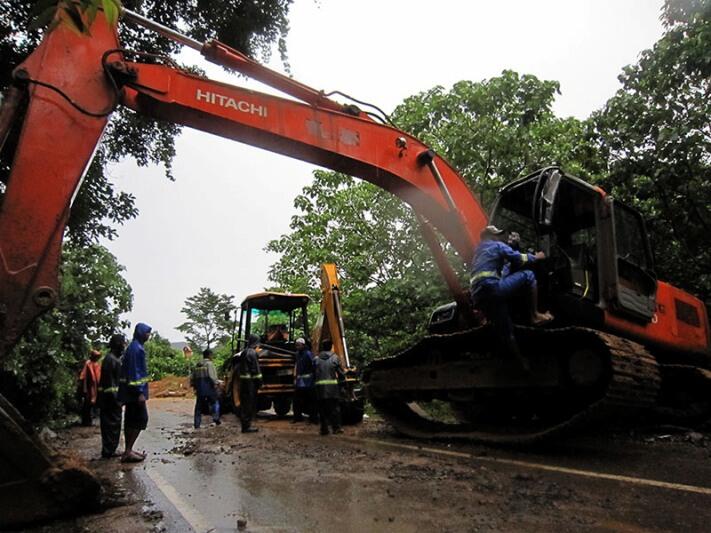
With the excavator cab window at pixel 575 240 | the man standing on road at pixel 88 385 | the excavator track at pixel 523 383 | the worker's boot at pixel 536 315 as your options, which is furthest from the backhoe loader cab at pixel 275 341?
the excavator cab window at pixel 575 240

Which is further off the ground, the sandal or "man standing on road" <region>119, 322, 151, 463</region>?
"man standing on road" <region>119, 322, 151, 463</region>

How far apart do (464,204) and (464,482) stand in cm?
378

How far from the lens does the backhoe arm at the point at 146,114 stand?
3869 mm

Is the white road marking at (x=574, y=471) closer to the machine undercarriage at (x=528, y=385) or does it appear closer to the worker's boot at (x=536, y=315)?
the machine undercarriage at (x=528, y=385)

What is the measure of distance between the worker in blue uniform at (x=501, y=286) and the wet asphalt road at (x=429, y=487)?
1486 millimetres

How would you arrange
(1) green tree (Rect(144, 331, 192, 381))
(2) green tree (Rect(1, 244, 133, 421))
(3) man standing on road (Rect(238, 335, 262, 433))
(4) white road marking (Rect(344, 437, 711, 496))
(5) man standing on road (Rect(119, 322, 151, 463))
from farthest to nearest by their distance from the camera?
1. (1) green tree (Rect(144, 331, 192, 381))
2. (3) man standing on road (Rect(238, 335, 262, 433))
3. (2) green tree (Rect(1, 244, 133, 421))
4. (5) man standing on road (Rect(119, 322, 151, 463))
5. (4) white road marking (Rect(344, 437, 711, 496))

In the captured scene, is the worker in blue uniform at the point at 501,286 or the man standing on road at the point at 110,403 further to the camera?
the man standing on road at the point at 110,403

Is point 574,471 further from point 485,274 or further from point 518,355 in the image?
point 485,274

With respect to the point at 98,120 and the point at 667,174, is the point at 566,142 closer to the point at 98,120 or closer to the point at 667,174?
the point at 667,174

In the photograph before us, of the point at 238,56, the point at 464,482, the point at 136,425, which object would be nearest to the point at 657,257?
the point at 464,482

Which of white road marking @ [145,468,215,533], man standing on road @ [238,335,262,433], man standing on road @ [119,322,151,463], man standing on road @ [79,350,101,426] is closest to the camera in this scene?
white road marking @ [145,468,215,533]

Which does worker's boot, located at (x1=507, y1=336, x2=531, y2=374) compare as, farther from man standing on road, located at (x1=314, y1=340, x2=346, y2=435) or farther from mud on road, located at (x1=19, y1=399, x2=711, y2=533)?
man standing on road, located at (x1=314, y1=340, x2=346, y2=435)

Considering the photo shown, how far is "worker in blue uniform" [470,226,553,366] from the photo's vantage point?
6203 millimetres

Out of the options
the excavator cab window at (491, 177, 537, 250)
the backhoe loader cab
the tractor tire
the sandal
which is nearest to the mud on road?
the sandal
